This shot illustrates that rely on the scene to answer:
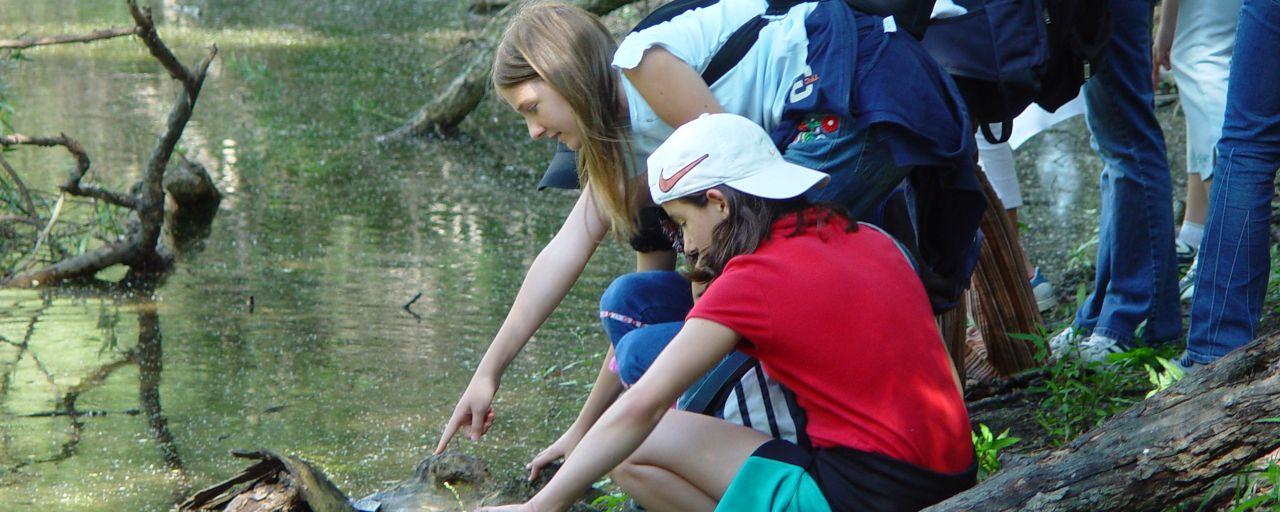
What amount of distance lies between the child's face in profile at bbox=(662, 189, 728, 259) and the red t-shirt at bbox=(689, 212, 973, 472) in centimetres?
11

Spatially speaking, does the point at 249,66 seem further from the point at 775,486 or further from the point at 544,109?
the point at 775,486

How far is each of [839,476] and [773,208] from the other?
17.2 inches

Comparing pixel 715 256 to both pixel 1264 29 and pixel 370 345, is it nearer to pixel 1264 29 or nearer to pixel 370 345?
pixel 1264 29

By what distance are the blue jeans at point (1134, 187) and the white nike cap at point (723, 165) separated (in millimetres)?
1231

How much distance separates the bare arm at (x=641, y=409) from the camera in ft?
6.77

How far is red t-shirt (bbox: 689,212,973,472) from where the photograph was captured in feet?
6.82

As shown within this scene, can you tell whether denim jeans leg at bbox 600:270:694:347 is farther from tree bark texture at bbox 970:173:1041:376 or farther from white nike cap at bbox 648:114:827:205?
tree bark texture at bbox 970:173:1041:376

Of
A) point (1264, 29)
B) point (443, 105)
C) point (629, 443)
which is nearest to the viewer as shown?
point (629, 443)

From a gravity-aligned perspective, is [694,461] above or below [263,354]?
above

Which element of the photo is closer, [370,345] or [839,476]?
[839,476]

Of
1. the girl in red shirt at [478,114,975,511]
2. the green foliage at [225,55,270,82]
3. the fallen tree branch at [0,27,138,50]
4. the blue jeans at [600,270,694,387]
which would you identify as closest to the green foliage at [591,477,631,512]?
the blue jeans at [600,270,694,387]

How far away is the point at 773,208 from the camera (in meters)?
2.18

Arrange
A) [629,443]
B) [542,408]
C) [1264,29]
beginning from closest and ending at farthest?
[629,443] < [1264,29] < [542,408]

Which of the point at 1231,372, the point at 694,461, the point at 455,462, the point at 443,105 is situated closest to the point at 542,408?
the point at 455,462
